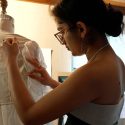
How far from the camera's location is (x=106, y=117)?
2.94ft

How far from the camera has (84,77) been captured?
81 centimetres

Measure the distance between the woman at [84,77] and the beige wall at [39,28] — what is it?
1.15 meters

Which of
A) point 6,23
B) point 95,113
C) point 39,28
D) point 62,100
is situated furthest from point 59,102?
point 39,28

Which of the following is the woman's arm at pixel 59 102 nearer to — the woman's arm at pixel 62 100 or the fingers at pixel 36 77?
the woman's arm at pixel 62 100

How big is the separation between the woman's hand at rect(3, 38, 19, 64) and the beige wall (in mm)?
1163

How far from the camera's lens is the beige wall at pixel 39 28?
2.09 m

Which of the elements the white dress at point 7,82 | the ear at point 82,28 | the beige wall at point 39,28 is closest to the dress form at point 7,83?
the white dress at point 7,82

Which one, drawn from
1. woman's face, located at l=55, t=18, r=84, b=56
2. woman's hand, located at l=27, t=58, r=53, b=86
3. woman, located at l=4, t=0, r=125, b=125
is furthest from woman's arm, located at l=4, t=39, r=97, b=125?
woman's hand, located at l=27, t=58, r=53, b=86

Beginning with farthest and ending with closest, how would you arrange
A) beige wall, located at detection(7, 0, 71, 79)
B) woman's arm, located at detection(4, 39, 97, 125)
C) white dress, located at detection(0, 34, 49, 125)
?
beige wall, located at detection(7, 0, 71, 79) → white dress, located at detection(0, 34, 49, 125) → woman's arm, located at detection(4, 39, 97, 125)

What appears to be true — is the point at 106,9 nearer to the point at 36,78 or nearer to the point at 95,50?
the point at 95,50

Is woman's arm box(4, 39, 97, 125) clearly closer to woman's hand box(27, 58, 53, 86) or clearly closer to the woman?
the woman

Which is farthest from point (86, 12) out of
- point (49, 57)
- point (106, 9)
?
point (49, 57)

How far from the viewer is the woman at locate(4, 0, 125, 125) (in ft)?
2.68

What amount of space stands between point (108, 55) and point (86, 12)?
16cm
